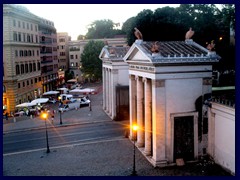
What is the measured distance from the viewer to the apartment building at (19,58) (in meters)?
52.4

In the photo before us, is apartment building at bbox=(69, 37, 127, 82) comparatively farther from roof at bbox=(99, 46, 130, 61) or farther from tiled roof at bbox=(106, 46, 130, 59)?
tiled roof at bbox=(106, 46, 130, 59)

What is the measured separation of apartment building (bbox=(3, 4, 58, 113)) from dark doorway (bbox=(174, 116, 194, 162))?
3552cm

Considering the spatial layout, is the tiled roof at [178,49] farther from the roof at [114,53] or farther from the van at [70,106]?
the van at [70,106]

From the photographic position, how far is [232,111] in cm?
2147

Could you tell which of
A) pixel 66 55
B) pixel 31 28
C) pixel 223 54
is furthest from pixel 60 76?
pixel 223 54

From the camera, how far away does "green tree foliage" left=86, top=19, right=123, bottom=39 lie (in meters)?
115

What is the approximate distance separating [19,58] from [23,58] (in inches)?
86.6

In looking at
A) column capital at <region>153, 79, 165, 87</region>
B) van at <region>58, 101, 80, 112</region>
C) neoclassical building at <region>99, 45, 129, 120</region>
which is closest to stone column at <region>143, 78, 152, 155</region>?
column capital at <region>153, 79, 165, 87</region>

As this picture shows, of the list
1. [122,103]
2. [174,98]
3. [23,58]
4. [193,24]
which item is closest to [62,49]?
[23,58]

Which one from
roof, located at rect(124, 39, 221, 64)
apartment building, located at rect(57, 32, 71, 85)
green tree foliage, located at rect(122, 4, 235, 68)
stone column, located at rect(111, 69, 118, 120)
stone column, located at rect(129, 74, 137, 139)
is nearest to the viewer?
roof, located at rect(124, 39, 221, 64)

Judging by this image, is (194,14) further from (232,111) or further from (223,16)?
(232,111)

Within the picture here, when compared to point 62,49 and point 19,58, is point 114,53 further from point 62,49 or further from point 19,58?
point 62,49

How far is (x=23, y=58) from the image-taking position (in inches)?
2290

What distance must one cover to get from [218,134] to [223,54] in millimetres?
26727
